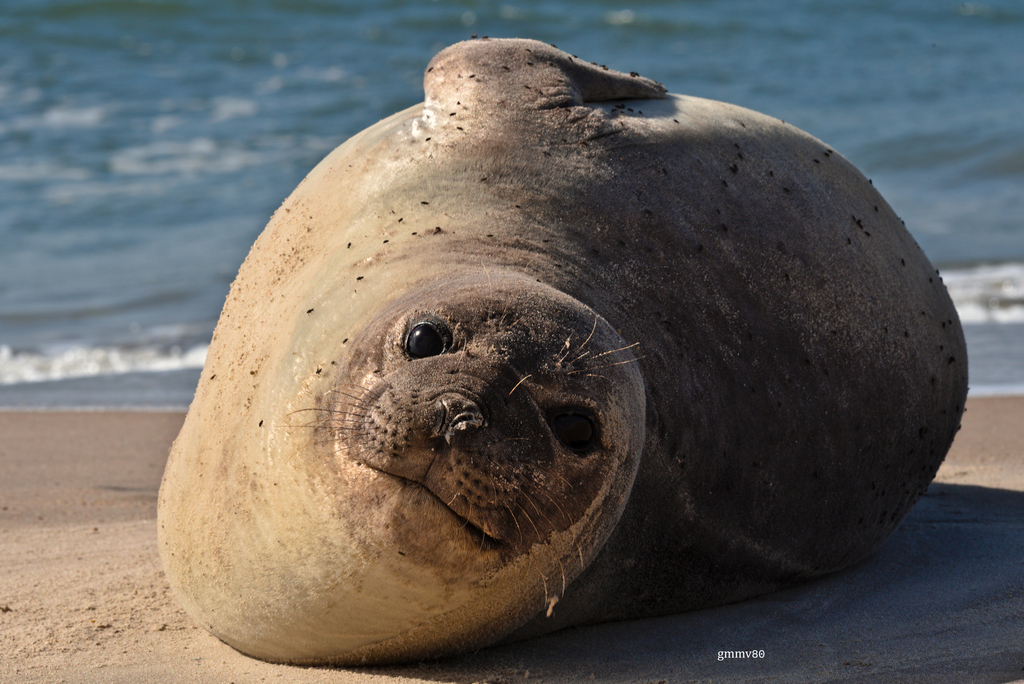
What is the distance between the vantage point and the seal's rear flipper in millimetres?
3699

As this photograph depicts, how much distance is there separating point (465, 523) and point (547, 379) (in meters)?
0.34

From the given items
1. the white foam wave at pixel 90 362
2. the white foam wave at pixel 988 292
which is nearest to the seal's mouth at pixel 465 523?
the white foam wave at pixel 90 362

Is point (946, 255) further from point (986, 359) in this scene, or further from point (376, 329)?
point (376, 329)

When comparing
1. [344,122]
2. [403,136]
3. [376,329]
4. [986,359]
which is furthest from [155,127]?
[376,329]

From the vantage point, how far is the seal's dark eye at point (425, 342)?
8.10 feet

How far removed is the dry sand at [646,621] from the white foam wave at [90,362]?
2.50m

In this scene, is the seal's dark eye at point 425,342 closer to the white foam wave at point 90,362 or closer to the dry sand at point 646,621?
the dry sand at point 646,621

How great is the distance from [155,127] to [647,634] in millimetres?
13760

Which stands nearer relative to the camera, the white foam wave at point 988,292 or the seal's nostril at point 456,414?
the seal's nostril at point 456,414

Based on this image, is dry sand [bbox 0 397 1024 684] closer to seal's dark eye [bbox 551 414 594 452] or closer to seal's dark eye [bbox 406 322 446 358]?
seal's dark eye [bbox 551 414 594 452]

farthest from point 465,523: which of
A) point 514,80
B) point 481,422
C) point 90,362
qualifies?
point 90,362

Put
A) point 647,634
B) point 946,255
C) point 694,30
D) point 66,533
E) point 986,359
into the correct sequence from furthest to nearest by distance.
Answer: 1. point 694,30
2. point 946,255
3. point 986,359
4. point 66,533
5. point 647,634

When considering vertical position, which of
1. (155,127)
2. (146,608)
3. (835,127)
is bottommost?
(155,127)

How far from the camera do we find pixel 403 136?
362cm
